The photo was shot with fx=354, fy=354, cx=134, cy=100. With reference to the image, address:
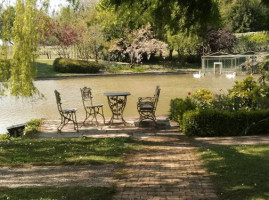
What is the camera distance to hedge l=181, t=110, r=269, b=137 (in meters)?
9.36

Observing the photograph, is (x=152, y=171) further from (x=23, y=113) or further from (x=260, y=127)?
(x=23, y=113)

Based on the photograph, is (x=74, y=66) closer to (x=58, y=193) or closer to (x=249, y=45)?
(x=249, y=45)

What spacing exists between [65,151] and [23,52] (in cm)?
476

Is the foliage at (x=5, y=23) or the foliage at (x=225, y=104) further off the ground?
the foliage at (x=5, y=23)

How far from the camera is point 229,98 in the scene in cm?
1078

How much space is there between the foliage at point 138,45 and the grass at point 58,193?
32922 mm

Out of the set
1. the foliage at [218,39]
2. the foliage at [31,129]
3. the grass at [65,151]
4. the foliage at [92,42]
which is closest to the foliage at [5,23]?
the foliage at [31,129]

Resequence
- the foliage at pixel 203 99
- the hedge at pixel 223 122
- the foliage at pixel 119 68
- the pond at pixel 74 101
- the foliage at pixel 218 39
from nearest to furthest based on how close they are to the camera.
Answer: the hedge at pixel 223 122, the foliage at pixel 203 99, the pond at pixel 74 101, the foliage at pixel 119 68, the foliage at pixel 218 39

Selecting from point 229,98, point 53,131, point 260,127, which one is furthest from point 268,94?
point 53,131

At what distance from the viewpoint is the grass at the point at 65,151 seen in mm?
6543

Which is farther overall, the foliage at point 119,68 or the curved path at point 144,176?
the foliage at point 119,68

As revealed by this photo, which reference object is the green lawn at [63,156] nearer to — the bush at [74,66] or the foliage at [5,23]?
the foliage at [5,23]

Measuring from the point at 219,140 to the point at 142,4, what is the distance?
4774 mm

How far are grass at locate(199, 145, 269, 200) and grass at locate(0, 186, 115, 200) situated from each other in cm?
155
